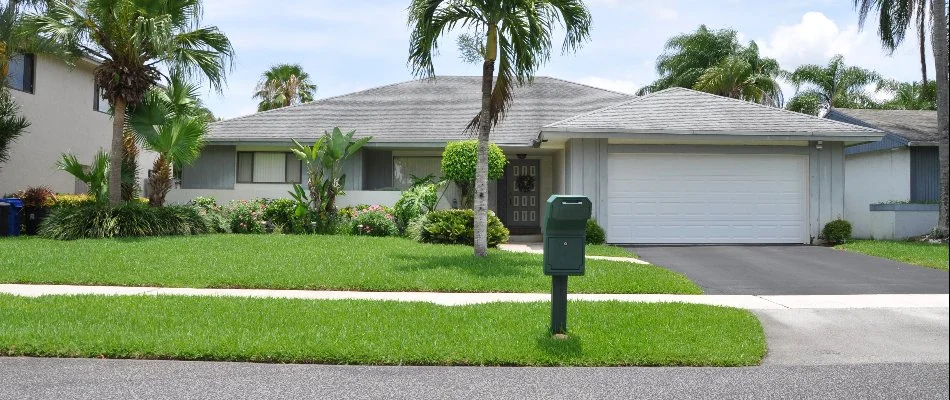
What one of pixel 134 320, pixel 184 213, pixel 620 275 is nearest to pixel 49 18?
pixel 184 213

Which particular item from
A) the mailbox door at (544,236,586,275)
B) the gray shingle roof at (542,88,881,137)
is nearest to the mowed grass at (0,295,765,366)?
the mailbox door at (544,236,586,275)

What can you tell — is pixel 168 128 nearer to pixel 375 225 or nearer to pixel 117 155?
pixel 117 155

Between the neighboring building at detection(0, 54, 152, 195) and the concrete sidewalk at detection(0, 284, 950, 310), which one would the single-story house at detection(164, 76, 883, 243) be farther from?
the neighboring building at detection(0, 54, 152, 195)

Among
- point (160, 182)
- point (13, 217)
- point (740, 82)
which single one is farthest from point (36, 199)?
point (740, 82)

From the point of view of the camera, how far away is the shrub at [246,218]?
1944cm

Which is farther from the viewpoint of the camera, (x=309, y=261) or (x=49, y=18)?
(x=49, y=18)

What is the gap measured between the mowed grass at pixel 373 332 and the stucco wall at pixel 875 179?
15.0 meters

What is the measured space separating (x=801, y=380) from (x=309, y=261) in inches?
341

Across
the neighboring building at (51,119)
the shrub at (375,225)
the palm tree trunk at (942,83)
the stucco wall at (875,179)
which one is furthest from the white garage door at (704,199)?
the neighboring building at (51,119)

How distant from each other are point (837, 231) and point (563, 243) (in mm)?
12690

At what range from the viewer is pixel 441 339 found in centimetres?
716

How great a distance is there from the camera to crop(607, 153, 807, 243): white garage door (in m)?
17.8

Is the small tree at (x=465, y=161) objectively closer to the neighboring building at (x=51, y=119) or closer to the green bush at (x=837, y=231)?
the green bush at (x=837, y=231)

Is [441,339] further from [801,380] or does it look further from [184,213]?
[184,213]
